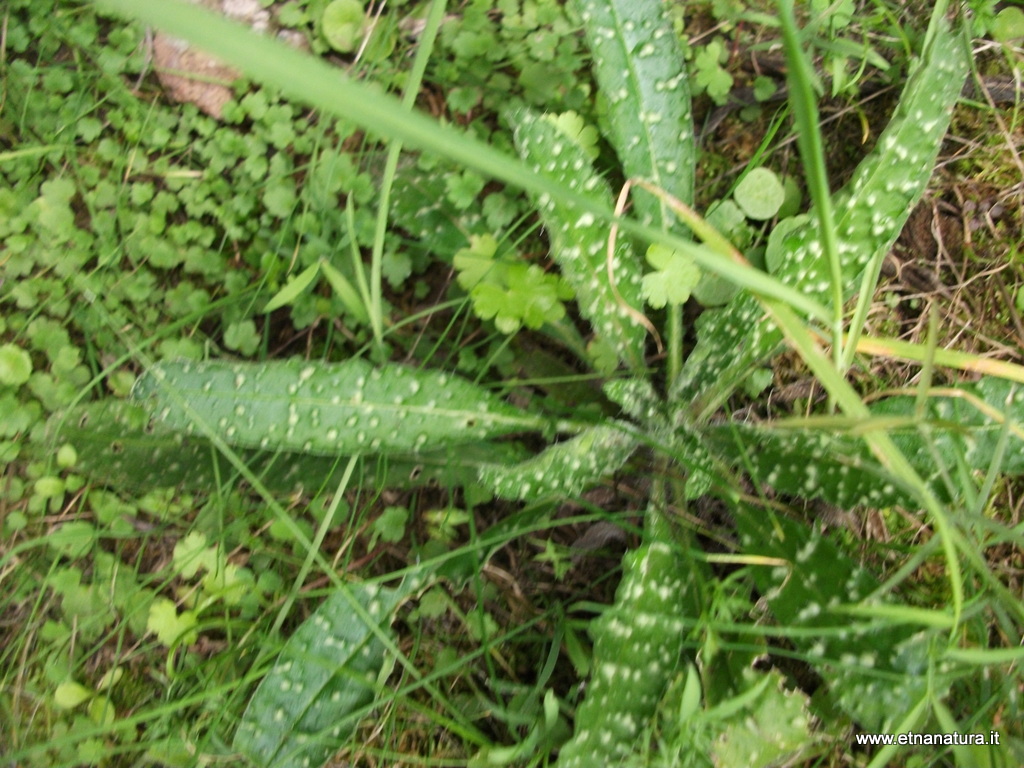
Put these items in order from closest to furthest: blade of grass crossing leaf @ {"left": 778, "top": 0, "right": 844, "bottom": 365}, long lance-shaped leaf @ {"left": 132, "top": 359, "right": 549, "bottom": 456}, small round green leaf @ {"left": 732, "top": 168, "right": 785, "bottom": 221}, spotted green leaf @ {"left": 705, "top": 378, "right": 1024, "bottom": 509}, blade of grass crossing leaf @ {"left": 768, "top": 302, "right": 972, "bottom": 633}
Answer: blade of grass crossing leaf @ {"left": 778, "top": 0, "right": 844, "bottom": 365}
blade of grass crossing leaf @ {"left": 768, "top": 302, "right": 972, "bottom": 633}
spotted green leaf @ {"left": 705, "top": 378, "right": 1024, "bottom": 509}
long lance-shaped leaf @ {"left": 132, "top": 359, "right": 549, "bottom": 456}
small round green leaf @ {"left": 732, "top": 168, "right": 785, "bottom": 221}

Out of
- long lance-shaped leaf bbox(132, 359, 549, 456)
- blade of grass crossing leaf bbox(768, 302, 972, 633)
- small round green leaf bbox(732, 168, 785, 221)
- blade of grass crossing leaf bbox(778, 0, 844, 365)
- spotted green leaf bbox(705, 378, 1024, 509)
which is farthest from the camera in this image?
small round green leaf bbox(732, 168, 785, 221)

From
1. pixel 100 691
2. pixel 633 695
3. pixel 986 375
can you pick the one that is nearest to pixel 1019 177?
pixel 986 375

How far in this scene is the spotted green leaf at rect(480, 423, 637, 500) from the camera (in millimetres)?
1149

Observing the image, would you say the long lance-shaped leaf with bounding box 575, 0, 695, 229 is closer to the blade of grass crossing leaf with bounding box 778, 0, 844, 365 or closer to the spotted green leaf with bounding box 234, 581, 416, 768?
the blade of grass crossing leaf with bounding box 778, 0, 844, 365

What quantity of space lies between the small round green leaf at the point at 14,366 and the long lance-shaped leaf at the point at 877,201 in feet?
4.48

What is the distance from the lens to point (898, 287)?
4.44 feet

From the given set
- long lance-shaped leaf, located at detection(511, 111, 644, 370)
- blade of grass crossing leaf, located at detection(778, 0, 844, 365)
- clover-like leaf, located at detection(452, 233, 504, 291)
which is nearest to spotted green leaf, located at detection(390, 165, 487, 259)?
clover-like leaf, located at detection(452, 233, 504, 291)

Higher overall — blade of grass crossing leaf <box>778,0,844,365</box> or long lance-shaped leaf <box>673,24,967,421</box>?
blade of grass crossing leaf <box>778,0,844,365</box>

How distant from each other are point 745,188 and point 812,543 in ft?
2.19

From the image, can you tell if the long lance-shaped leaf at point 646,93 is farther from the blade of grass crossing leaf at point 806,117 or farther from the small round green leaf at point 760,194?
the blade of grass crossing leaf at point 806,117

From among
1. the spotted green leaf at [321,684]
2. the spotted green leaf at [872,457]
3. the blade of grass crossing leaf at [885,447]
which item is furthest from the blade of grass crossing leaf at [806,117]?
the spotted green leaf at [321,684]

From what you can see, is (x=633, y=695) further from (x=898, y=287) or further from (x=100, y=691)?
(x=100, y=691)

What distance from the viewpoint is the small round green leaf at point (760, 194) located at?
4.40 feet

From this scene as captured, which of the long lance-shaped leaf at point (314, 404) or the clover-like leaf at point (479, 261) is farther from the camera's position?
the clover-like leaf at point (479, 261)
